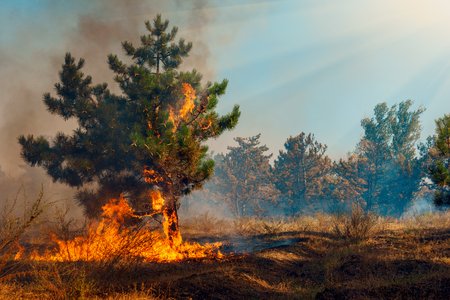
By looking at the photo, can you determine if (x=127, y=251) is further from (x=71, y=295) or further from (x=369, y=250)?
(x=369, y=250)

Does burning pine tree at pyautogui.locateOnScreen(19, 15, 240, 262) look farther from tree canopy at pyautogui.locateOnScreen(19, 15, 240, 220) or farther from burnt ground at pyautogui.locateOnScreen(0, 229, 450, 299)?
burnt ground at pyautogui.locateOnScreen(0, 229, 450, 299)

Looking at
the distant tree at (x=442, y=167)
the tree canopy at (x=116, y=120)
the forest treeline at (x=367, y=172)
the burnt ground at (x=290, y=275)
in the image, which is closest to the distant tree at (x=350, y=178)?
the forest treeline at (x=367, y=172)

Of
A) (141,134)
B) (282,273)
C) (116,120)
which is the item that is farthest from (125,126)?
(282,273)

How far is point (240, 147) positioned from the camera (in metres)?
55.7

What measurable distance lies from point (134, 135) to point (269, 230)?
11.4 meters

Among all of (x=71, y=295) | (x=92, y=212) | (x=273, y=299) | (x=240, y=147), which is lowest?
(x=273, y=299)

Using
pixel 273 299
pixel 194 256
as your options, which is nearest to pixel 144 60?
pixel 194 256

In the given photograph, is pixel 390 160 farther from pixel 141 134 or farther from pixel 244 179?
pixel 141 134

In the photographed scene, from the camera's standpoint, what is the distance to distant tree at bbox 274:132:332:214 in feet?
138

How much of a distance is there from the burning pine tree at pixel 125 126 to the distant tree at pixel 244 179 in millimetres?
29341

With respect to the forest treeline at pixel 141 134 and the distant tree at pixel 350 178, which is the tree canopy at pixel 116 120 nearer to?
the forest treeline at pixel 141 134

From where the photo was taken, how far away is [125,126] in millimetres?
18828

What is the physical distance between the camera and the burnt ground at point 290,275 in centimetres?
782

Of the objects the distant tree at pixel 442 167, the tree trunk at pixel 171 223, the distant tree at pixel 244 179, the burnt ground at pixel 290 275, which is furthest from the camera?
the distant tree at pixel 244 179
